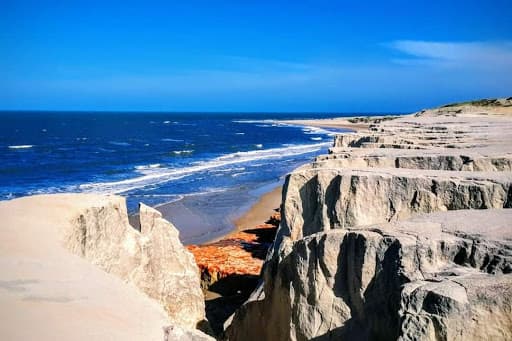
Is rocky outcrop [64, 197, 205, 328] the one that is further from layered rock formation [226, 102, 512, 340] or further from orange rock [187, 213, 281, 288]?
orange rock [187, 213, 281, 288]

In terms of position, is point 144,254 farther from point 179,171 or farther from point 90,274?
point 179,171

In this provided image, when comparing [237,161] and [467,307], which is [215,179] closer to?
[237,161]

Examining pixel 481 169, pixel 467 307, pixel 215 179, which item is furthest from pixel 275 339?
pixel 215 179

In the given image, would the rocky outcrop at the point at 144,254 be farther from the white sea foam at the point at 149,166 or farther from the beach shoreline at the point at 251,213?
the white sea foam at the point at 149,166

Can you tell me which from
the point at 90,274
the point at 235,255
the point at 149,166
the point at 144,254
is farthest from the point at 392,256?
the point at 149,166

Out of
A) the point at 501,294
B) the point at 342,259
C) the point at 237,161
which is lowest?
the point at 237,161

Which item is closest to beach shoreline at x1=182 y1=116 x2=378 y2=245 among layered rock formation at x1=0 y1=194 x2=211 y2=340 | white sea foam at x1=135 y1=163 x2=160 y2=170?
layered rock formation at x1=0 y1=194 x2=211 y2=340
